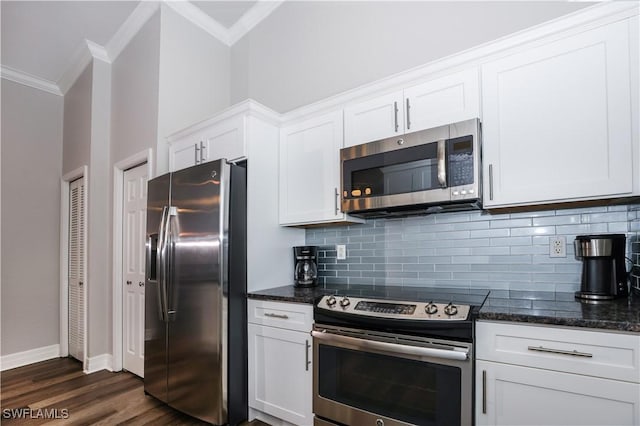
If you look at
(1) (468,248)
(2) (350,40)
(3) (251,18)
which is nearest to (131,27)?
(3) (251,18)

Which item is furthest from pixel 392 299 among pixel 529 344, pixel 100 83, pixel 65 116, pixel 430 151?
pixel 65 116

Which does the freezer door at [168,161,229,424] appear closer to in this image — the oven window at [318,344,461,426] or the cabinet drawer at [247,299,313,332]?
the cabinet drawer at [247,299,313,332]

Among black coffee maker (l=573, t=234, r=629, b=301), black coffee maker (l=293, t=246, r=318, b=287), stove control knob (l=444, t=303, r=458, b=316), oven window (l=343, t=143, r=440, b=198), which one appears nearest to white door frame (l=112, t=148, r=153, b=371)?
black coffee maker (l=293, t=246, r=318, b=287)

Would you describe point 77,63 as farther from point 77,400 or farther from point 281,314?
point 281,314

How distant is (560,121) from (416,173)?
0.72 metres

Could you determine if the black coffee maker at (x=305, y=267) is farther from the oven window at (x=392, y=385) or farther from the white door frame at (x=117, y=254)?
the white door frame at (x=117, y=254)

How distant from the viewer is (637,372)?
1.21m

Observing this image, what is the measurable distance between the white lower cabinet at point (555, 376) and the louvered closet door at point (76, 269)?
3896 mm

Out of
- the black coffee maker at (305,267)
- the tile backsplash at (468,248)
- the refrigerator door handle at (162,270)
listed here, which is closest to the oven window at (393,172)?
the tile backsplash at (468,248)

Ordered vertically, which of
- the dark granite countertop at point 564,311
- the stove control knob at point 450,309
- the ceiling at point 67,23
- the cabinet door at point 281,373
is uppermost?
the ceiling at point 67,23

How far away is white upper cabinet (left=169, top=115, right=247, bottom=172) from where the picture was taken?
2445 mm

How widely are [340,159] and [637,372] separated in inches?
68.2

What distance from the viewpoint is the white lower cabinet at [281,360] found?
2.05 metres

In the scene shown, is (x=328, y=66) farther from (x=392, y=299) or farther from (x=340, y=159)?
(x=392, y=299)
